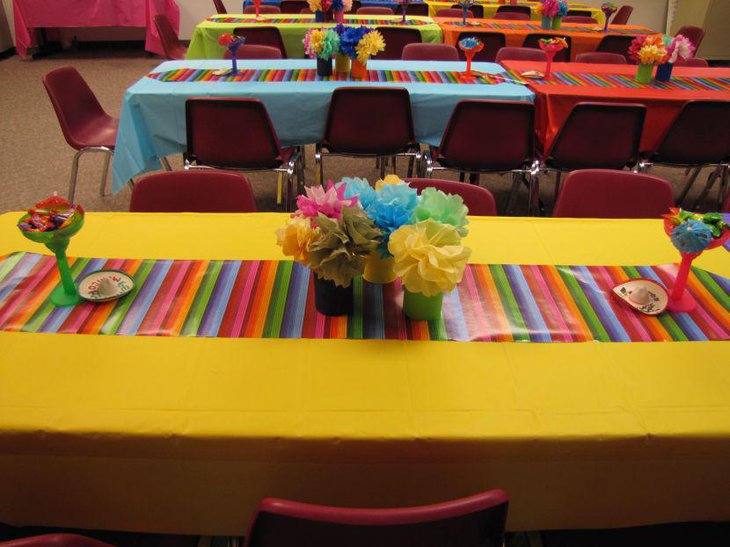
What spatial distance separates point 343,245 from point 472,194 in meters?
0.78

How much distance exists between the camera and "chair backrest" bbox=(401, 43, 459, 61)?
3838mm

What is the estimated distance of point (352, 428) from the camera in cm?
90

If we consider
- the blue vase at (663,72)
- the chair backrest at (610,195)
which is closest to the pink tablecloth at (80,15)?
the blue vase at (663,72)

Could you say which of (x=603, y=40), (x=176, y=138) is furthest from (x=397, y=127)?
(x=603, y=40)

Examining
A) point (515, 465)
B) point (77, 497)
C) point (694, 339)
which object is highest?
point (694, 339)

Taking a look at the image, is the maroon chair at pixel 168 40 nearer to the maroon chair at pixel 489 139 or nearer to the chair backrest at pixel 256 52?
the chair backrest at pixel 256 52

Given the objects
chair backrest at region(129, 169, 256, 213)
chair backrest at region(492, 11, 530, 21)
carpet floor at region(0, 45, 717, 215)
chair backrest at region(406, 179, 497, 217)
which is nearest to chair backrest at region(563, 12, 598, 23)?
chair backrest at region(492, 11, 530, 21)

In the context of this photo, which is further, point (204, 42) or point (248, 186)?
point (204, 42)

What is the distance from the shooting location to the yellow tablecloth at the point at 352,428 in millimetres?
898

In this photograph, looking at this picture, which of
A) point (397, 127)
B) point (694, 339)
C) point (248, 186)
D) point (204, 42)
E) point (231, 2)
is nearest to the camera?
point (694, 339)

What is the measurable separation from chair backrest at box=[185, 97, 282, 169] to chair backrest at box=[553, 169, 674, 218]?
1.42 meters

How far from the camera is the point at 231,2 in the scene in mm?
7098

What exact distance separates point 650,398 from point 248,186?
1.25 meters

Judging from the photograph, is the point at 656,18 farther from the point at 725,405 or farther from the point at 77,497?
the point at 77,497
